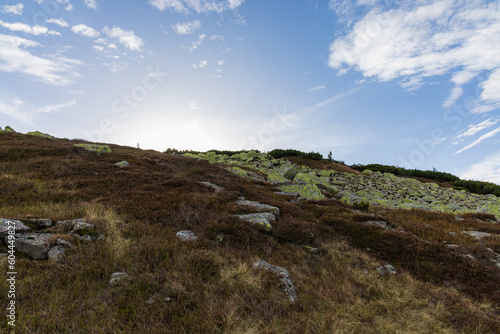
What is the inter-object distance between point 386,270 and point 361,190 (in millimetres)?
17276

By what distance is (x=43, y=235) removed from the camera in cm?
553

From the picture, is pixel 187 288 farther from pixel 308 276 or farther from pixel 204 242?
pixel 308 276

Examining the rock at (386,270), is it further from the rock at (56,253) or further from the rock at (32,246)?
the rock at (32,246)

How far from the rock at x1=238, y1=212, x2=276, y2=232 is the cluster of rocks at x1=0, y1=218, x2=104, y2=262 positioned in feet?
14.3

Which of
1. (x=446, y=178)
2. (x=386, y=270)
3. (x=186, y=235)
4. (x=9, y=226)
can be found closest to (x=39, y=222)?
(x=9, y=226)

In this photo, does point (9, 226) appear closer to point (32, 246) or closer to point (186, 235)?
point (32, 246)

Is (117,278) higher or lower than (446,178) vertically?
lower

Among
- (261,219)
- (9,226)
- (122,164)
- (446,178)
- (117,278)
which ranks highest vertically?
(446,178)

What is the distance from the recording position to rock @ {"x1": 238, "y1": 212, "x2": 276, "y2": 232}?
25.5ft

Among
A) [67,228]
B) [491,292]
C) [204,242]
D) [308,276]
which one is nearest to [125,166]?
[67,228]

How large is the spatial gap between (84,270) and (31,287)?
31.4 inches

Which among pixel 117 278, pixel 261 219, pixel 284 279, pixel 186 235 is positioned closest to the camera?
pixel 117 278

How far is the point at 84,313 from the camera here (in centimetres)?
365

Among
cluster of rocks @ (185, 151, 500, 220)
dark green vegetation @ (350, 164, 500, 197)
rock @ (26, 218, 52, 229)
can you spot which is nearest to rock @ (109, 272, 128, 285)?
rock @ (26, 218, 52, 229)
